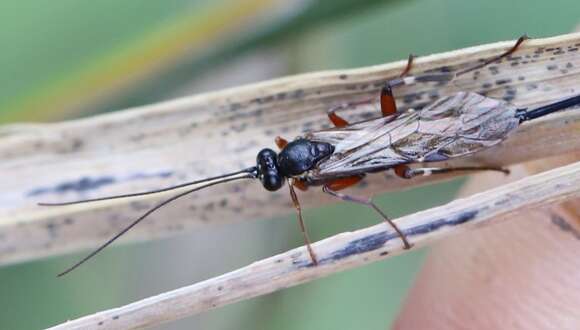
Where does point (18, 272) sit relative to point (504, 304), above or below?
above

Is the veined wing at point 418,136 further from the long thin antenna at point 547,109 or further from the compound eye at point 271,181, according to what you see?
the compound eye at point 271,181

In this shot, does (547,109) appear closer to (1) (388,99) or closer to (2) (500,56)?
(2) (500,56)

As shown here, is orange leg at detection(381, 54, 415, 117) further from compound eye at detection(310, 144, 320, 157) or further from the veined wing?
compound eye at detection(310, 144, 320, 157)

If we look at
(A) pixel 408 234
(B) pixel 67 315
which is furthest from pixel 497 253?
(B) pixel 67 315

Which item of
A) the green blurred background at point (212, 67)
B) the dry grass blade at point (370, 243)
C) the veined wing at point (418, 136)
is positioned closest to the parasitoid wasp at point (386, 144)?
the veined wing at point (418, 136)

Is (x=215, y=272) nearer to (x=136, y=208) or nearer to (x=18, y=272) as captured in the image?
(x=18, y=272)

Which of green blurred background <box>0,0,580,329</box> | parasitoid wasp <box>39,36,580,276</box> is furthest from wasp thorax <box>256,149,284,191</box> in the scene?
green blurred background <box>0,0,580,329</box>

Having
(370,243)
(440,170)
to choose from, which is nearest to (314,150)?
(440,170)
